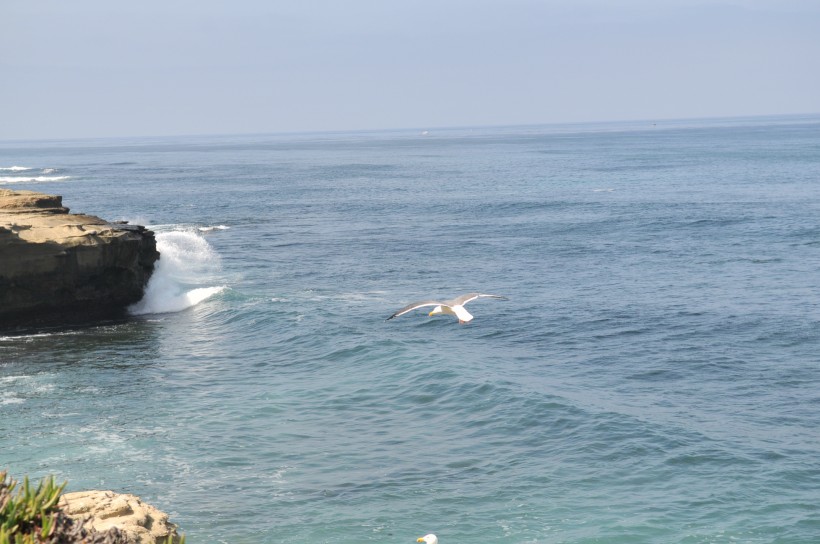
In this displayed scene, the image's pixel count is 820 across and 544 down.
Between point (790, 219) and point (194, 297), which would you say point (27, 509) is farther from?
point (790, 219)

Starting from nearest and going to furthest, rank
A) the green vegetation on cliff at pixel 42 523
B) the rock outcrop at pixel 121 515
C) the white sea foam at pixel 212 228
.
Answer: the green vegetation on cliff at pixel 42 523, the rock outcrop at pixel 121 515, the white sea foam at pixel 212 228

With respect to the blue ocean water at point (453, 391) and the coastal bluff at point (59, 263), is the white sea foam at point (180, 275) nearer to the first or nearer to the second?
the blue ocean water at point (453, 391)

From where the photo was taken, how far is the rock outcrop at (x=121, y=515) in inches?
468

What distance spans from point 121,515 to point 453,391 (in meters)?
13.6

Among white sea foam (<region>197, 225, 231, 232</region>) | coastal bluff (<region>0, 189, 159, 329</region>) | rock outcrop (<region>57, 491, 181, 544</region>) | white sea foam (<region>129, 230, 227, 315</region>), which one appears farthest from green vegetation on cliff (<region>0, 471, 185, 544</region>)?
white sea foam (<region>197, 225, 231, 232</region>)

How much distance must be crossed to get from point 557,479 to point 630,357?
9.81 meters

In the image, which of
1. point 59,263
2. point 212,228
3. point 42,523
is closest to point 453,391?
point 59,263

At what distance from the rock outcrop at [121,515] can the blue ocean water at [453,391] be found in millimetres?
3834

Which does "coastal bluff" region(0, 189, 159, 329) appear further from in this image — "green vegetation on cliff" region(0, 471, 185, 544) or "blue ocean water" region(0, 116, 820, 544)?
"green vegetation on cliff" region(0, 471, 185, 544)

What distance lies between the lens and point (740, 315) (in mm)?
33188

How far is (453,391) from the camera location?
2527cm

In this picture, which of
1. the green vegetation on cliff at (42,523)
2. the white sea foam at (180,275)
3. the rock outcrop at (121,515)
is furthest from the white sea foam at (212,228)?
the green vegetation on cliff at (42,523)

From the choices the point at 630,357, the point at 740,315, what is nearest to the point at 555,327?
the point at 630,357

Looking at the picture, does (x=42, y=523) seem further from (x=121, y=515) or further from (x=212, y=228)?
(x=212, y=228)
